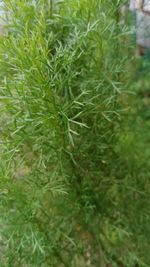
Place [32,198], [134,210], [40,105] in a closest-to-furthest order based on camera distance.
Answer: [40,105] → [32,198] → [134,210]

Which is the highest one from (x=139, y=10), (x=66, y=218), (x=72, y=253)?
(x=139, y=10)

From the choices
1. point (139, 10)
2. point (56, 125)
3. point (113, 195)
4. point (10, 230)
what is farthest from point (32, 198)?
point (139, 10)

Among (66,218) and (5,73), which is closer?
(5,73)

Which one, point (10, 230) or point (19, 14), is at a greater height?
point (19, 14)

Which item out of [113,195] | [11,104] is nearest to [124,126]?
[113,195]

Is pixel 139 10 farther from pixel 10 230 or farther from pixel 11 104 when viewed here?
pixel 10 230

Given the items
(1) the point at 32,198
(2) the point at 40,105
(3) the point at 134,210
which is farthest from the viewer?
(3) the point at 134,210

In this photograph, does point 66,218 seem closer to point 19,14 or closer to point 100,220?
point 100,220
